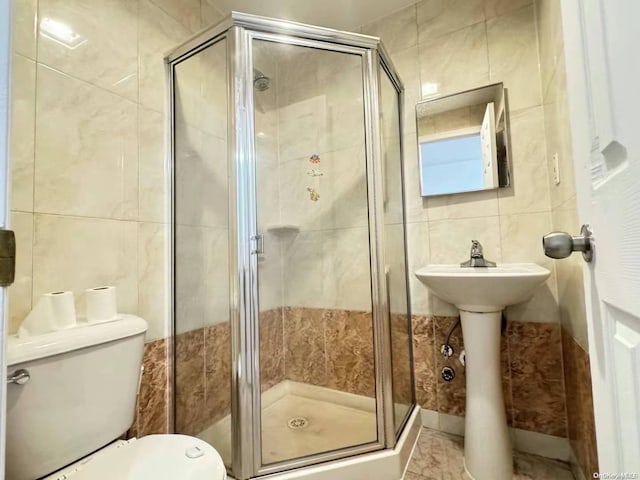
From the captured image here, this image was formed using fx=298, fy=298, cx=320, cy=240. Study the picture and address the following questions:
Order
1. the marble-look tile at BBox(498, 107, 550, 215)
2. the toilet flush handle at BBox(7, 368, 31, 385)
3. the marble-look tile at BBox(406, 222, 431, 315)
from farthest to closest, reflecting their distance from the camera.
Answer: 1. the marble-look tile at BBox(406, 222, 431, 315)
2. the marble-look tile at BBox(498, 107, 550, 215)
3. the toilet flush handle at BBox(7, 368, 31, 385)

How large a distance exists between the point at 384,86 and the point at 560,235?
4.41 feet

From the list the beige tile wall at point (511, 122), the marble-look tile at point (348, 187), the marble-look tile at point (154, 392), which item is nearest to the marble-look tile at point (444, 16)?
the beige tile wall at point (511, 122)

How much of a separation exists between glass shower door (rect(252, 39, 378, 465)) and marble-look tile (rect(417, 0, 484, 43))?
0.55 m

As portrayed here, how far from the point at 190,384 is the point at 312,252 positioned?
2.99 ft

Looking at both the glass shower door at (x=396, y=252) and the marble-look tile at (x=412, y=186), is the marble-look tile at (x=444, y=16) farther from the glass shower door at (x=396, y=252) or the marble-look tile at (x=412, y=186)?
the marble-look tile at (x=412, y=186)

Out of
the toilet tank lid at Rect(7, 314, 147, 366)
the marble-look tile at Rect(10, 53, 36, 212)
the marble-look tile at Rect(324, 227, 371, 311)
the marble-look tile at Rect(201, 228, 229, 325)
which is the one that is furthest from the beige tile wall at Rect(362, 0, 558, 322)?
the marble-look tile at Rect(10, 53, 36, 212)

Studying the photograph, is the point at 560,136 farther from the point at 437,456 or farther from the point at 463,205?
the point at 437,456

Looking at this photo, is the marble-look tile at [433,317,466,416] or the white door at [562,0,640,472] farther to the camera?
the marble-look tile at [433,317,466,416]

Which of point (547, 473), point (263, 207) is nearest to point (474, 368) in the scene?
point (547, 473)

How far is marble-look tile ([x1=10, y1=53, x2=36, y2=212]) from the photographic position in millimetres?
910

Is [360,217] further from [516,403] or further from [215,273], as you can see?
[516,403]

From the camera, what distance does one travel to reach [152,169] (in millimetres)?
1338

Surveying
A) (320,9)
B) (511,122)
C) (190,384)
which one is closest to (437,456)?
(190,384)

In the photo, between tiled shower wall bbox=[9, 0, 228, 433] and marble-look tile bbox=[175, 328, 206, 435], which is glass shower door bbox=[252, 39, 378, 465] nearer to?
marble-look tile bbox=[175, 328, 206, 435]
